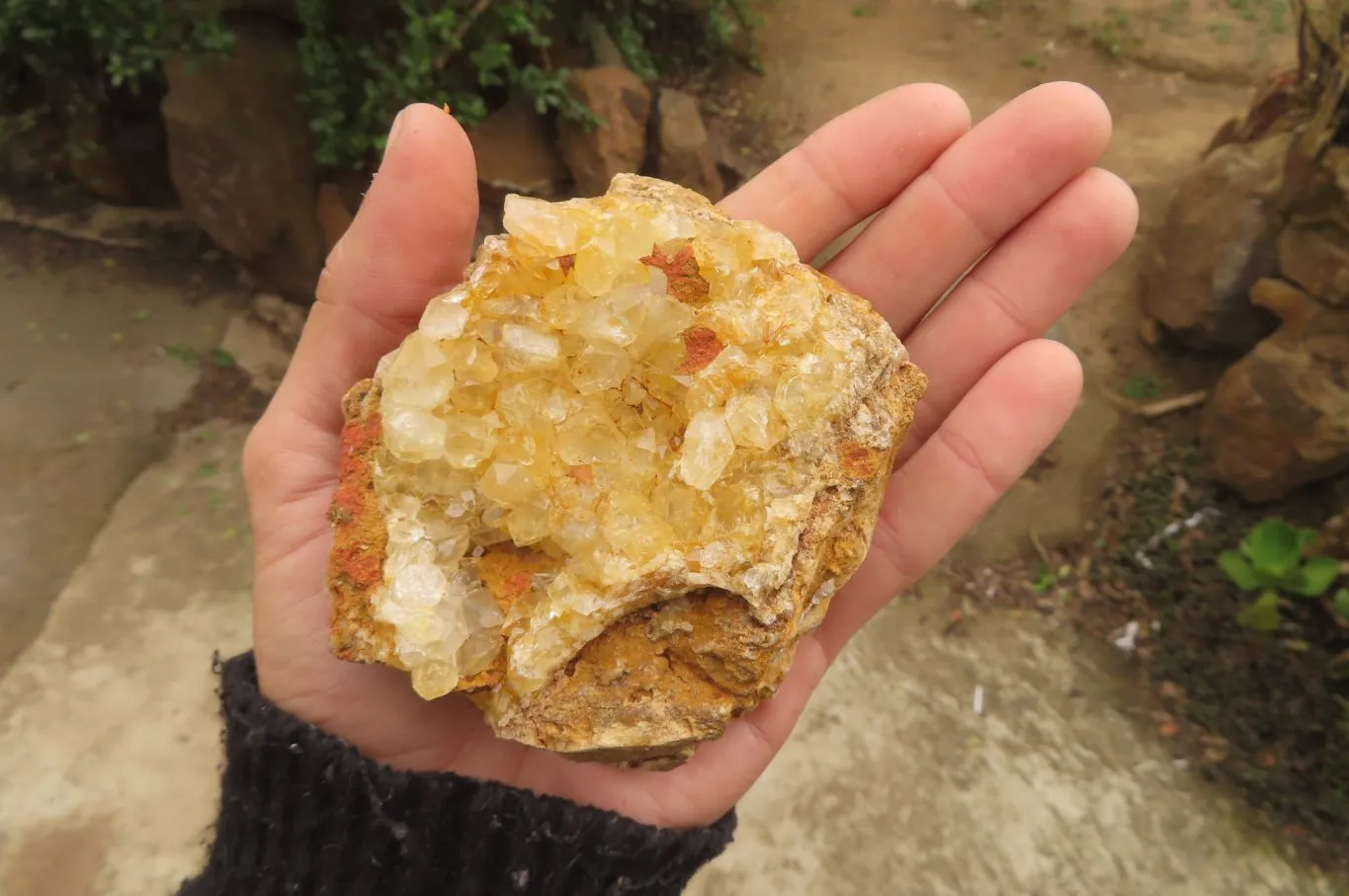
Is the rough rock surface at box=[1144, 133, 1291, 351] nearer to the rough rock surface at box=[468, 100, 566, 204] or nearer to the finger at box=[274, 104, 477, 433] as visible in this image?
the rough rock surface at box=[468, 100, 566, 204]

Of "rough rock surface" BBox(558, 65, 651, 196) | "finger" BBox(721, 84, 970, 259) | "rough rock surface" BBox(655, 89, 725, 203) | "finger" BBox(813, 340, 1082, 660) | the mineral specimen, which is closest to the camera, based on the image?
the mineral specimen

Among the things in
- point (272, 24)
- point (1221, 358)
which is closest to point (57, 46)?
point (272, 24)

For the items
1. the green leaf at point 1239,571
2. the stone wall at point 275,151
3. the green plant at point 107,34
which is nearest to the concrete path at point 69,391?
the stone wall at point 275,151

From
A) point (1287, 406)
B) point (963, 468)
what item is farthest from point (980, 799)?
point (1287, 406)

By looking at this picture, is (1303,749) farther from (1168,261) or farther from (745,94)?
(745,94)

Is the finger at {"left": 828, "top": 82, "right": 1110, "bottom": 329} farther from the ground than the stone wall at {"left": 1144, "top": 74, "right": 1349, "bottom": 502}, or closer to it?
farther from the ground

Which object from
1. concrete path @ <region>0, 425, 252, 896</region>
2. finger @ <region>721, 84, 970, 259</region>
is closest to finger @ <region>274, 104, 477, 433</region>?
finger @ <region>721, 84, 970, 259</region>
